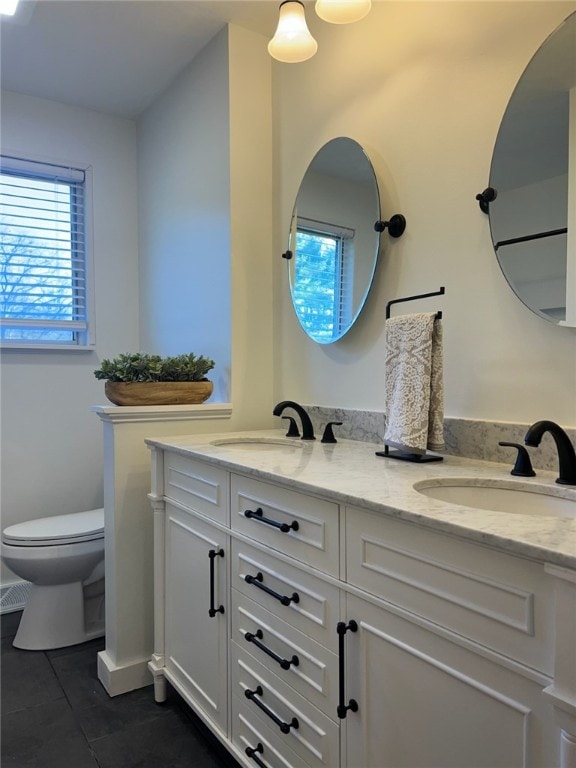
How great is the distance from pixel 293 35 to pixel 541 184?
0.88 m

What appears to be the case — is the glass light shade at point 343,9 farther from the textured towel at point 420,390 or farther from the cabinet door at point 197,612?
the cabinet door at point 197,612

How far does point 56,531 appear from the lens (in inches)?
86.6

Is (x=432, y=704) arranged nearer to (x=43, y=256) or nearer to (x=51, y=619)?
(x=51, y=619)

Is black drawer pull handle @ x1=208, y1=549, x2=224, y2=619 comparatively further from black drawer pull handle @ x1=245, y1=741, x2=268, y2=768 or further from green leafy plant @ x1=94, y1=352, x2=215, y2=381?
green leafy plant @ x1=94, y1=352, x2=215, y2=381

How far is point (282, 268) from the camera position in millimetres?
2217

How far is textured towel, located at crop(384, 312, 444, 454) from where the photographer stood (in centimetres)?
136

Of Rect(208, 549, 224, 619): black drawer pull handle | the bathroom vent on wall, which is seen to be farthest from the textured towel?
the bathroom vent on wall

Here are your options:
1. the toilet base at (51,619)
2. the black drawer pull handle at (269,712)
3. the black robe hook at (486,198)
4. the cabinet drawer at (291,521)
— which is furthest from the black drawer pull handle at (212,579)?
the black robe hook at (486,198)

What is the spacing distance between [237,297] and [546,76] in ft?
4.20

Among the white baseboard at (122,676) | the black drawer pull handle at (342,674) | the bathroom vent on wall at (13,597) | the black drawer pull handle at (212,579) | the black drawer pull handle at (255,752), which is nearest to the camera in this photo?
the black drawer pull handle at (342,674)

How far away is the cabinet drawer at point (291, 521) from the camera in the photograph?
3.55ft

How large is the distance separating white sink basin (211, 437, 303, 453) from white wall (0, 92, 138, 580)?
1303 millimetres

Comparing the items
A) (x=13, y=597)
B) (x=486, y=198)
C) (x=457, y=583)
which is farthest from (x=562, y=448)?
(x=13, y=597)

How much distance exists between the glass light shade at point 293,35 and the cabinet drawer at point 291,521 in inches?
49.7
